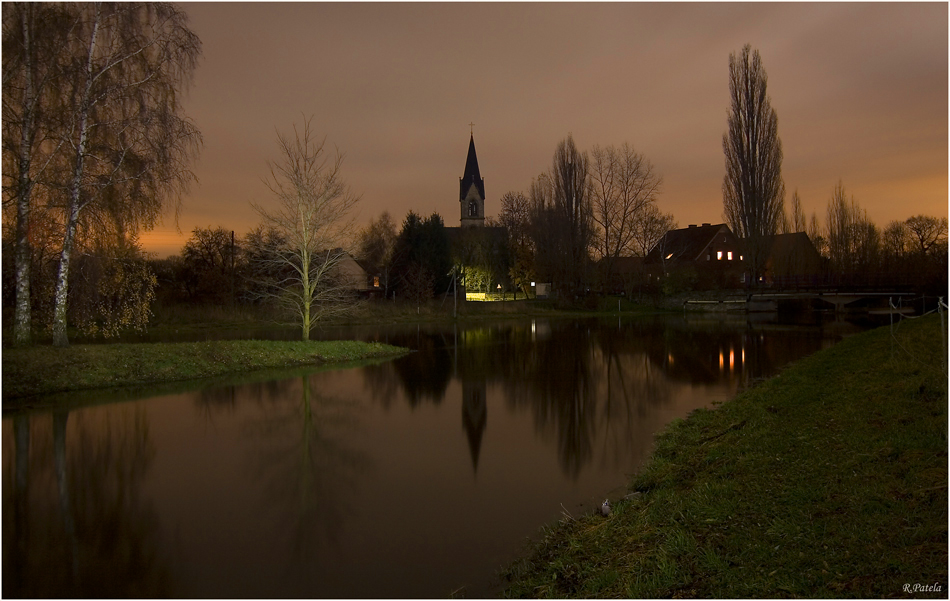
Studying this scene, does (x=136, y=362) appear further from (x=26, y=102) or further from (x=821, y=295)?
(x=821, y=295)

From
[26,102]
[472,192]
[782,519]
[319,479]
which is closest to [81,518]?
[319,479]

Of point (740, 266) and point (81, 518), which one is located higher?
point (740, 266)

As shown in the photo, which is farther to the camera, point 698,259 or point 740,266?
point 698,259

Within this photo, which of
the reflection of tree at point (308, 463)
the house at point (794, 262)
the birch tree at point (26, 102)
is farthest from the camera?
the house at point (794, 262)

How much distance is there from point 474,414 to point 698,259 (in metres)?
62.8

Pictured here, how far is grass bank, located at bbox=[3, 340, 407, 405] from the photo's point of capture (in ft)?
43.5

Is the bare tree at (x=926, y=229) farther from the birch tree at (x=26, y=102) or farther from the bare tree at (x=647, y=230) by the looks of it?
the birch tree at (x=26, y=102)

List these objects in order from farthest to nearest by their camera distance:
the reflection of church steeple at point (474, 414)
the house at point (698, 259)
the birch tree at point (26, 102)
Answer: the house at point (698, 259), the birch tree at point (26, 102), the reflection of church steeple at point (474, 414)

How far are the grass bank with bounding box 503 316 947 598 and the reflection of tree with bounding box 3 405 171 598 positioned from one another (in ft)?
10.8

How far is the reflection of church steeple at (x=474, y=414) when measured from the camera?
941cm

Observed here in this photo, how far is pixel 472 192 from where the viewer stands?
333 ft

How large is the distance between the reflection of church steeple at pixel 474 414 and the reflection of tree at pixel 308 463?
1695 mm

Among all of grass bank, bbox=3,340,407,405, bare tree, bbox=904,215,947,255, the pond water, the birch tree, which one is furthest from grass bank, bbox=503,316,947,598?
bare tree, bbox=904,215,947,255

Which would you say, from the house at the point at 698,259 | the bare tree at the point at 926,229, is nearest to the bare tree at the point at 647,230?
the house at the point at 698,259
